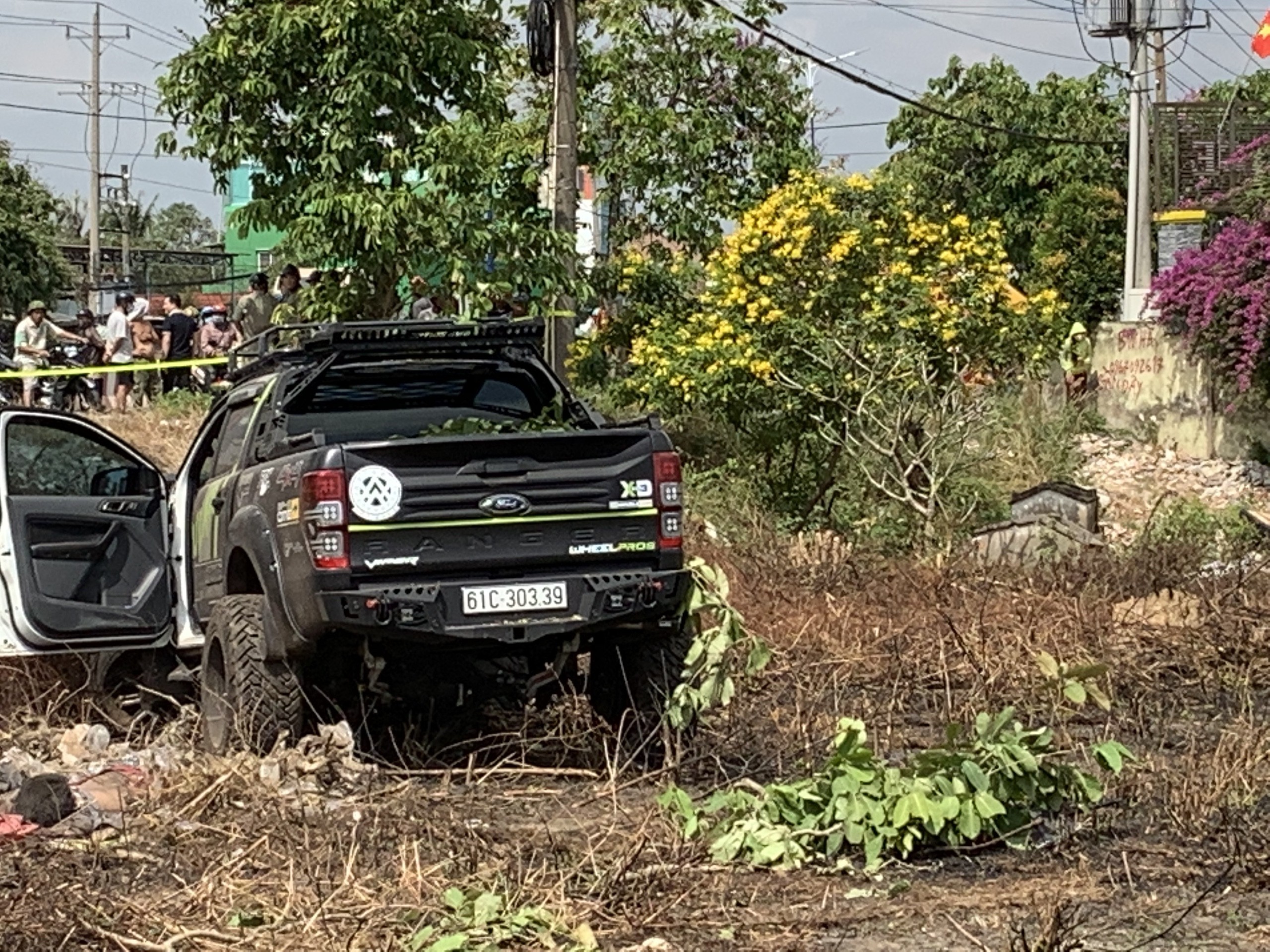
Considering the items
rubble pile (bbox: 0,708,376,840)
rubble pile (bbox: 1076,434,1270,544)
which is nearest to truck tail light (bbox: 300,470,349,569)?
rubble pile (bbox: 0,708,376,840)

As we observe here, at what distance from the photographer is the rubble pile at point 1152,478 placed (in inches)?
783

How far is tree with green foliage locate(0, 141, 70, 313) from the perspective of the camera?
42.6m

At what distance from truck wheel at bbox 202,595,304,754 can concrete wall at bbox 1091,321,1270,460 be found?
15651 millimetres

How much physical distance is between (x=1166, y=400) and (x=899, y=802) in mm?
16959

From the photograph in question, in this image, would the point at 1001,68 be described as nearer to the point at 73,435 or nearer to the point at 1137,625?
the point at 1137,625

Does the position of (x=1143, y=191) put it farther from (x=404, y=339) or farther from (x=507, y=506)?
(x=507, y=506)

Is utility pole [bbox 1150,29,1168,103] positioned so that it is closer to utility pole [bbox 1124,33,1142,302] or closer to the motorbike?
utility pole [bbox 1124,33,1142,302]

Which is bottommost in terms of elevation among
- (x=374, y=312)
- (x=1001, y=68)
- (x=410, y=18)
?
(x=374, y=312)

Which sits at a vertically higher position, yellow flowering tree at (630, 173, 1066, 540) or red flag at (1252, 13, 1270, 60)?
red flag at (1252, 13, 1270, 60)

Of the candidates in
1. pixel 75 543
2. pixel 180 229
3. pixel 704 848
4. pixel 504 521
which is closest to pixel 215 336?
pixel 75 543

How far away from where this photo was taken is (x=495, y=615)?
808 centimetres

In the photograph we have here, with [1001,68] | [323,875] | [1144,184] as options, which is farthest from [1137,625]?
[1001,68]

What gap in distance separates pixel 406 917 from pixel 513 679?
9.82 feet

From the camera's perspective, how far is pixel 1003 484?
758 inches
